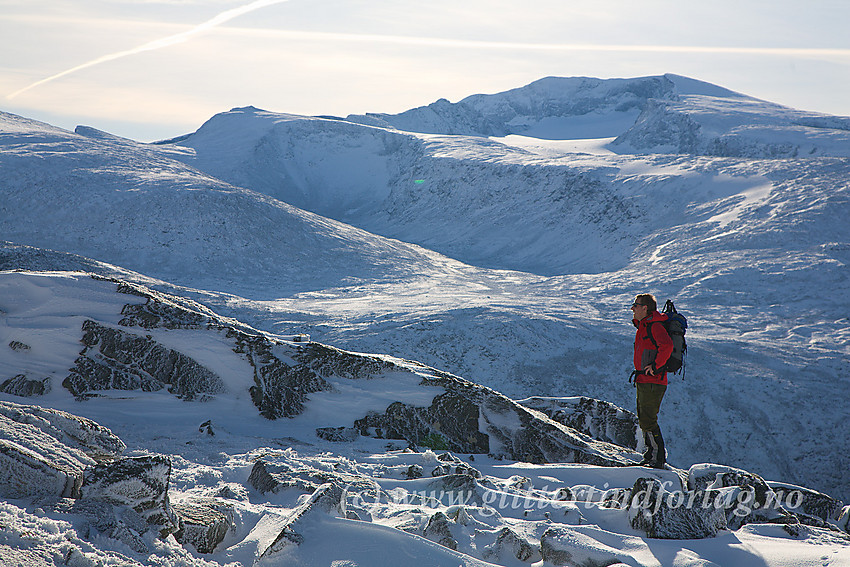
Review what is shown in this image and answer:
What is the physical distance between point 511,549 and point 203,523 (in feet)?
6.85

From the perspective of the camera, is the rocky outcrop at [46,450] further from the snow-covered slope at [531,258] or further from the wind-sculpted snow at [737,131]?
the wind-sculpted snow at [737,131]

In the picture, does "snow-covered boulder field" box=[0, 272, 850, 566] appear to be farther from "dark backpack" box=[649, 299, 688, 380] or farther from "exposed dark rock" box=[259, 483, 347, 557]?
"dark backpack" box=[649, 299, 688, 380]

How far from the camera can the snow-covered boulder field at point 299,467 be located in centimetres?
350

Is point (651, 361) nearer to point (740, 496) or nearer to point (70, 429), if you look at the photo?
point (740, 496)

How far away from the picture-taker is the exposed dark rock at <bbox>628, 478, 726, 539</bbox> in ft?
15.0

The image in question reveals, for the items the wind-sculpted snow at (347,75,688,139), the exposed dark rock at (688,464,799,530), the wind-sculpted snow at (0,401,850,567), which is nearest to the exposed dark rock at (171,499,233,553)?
the wind-sculpted snow at (0,401,850,567)

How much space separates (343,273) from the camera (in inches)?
1421

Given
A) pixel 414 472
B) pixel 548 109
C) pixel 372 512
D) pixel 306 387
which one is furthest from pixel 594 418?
pixel 548 109

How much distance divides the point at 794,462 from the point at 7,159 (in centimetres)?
5107

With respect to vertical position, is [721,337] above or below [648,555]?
below

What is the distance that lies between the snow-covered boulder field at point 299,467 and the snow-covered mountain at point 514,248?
10075 millimetres

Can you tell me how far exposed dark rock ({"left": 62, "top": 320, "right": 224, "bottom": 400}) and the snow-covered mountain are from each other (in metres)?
10.2

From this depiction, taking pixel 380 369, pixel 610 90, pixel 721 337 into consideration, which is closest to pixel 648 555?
pixel 380 369

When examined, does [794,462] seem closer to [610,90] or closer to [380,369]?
[380,369]
